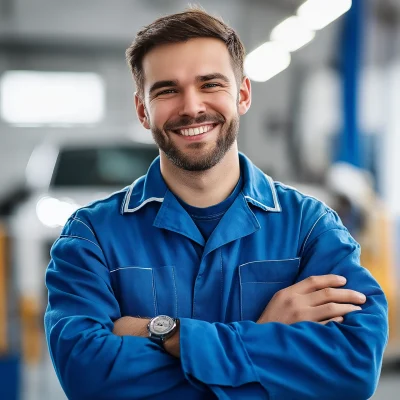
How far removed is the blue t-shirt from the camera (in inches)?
71.0

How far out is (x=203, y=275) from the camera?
1743 millimetres

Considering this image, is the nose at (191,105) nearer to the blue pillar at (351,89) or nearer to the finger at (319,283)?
the finger at (319,283)

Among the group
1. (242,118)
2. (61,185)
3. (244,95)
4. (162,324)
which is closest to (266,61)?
(242,118)

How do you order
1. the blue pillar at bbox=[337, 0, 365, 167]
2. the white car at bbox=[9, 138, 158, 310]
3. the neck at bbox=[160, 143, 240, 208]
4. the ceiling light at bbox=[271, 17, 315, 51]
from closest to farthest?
the neck at bbox=[160, 143, 240, 208]
the white car at bbox=[9, 138, 158, 310]
the blue pillar at bbox=[337, 0, 365, 167]
the ceiling light at bbox=[271, 17, 315, 51]

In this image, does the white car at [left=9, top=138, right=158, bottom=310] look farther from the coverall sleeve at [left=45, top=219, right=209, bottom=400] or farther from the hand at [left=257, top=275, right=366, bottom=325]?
the hand at [left=257, top=275, right=366, bottom=325]

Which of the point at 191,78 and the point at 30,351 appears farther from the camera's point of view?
the point at 30,351

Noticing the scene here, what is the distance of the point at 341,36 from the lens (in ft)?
23.7

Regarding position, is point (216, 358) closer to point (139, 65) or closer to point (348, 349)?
point (348, 349)

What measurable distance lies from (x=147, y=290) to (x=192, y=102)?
1.52 feet

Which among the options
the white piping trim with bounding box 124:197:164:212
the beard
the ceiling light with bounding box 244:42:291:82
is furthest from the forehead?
the ceiling light with bounding box 244:42:291:82

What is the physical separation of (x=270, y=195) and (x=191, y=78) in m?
A: 0.38

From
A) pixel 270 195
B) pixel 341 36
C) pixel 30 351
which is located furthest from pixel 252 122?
pixel 270 195

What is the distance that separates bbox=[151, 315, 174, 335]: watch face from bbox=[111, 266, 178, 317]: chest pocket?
9 centimetres

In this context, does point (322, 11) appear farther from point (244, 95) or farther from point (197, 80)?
point (197, 80)
